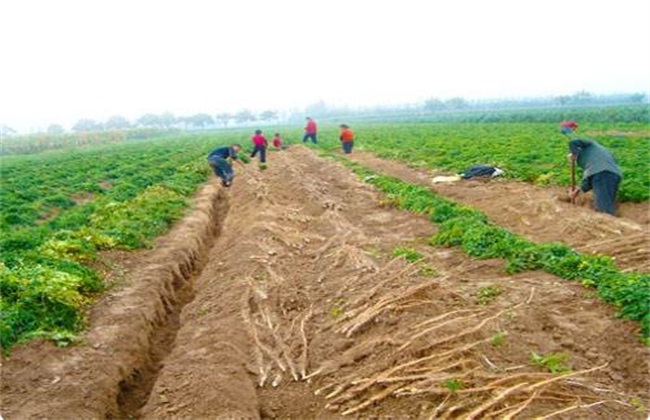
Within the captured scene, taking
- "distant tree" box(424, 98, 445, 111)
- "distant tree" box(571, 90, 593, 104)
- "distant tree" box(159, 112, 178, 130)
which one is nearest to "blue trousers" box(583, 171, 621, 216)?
"distant tree" box(571, 90, 593, 104)

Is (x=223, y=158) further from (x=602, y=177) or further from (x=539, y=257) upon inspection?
(x=539, y=257)

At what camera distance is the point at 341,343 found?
622 cm

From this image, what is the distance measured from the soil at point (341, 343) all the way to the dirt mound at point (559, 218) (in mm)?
84

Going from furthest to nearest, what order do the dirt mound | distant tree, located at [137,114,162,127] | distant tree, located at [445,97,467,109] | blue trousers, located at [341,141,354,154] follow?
1. distant tree, located at [137,114,162,127]
2. distant tree, located at [445,97,467,109]
3. blue trousers, located at [341,141,354,154]
4. the dirt mound

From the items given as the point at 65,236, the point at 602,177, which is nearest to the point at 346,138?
the point at 602,177

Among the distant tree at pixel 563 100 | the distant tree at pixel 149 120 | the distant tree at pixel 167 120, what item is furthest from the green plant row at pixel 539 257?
the distant tree at pixel 167 120

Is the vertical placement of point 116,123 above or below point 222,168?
below

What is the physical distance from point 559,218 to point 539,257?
328cm

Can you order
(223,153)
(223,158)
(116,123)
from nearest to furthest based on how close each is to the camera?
(223,153) → (223,158) → (116,123)

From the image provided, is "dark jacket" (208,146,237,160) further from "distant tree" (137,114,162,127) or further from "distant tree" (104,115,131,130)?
"distant tree" (137,114,162,127)

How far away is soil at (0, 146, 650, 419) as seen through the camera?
4914 millimetres

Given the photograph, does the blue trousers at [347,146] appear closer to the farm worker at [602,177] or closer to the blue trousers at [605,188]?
the farm worker at [602,177]

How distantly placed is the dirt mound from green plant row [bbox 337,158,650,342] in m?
0.87

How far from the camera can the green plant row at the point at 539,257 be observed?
614 centimetres
